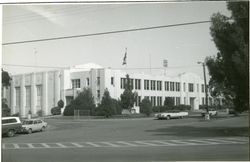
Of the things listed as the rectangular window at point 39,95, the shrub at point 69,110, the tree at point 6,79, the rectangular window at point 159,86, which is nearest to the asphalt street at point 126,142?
the shrub at point 69,110

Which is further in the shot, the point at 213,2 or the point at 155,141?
the point at 155,141

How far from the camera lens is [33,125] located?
15688 millimetres

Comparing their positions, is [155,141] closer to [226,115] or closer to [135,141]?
[135,141]

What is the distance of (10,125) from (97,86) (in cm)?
553

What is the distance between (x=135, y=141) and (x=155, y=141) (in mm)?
1267

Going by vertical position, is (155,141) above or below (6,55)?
below

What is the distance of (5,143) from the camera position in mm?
13203

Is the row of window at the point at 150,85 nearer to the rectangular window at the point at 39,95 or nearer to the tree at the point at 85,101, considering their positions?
the tree at the point at 85,101

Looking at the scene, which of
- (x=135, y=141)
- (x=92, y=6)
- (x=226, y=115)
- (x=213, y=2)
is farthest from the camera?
(x=226, y=115)

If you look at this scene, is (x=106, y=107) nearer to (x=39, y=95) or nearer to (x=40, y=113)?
(x=40, y=113)

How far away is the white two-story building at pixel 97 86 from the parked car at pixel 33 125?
1.36 feet

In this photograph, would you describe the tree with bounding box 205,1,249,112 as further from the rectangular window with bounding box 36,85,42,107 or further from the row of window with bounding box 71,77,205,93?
the rectangular window with bounding box 36,85,42,107

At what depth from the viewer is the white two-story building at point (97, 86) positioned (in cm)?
1558

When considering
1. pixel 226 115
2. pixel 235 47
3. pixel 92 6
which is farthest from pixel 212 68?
pixel 92 6
